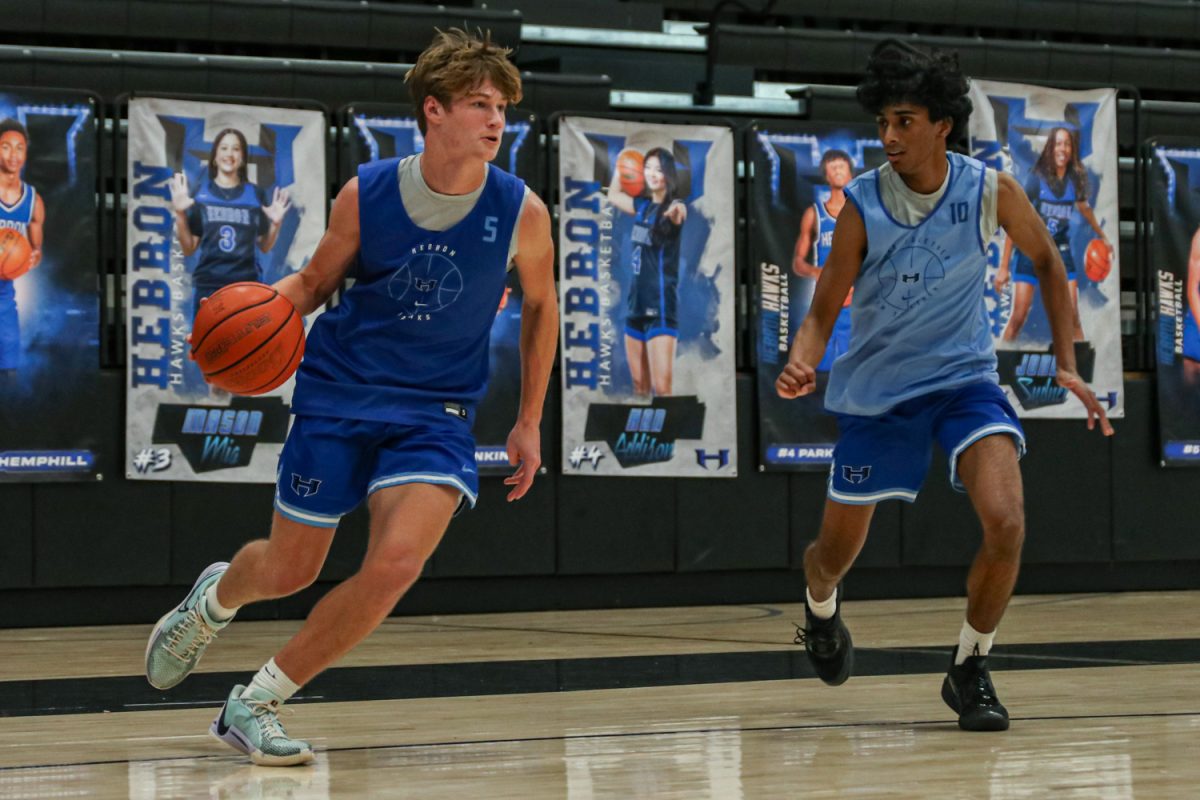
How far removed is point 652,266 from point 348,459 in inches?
166

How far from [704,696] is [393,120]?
3635mm

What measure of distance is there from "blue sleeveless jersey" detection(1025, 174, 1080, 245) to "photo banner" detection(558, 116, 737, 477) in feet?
5.24

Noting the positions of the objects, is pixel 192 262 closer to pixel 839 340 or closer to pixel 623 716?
pixel 839 340

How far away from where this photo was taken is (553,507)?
7770 mm

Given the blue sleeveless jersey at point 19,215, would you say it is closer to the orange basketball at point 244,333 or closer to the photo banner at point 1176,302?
the orange basketball at point 244,333

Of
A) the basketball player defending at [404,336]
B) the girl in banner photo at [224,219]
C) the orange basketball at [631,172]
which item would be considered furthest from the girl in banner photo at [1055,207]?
the basketball player defending at [404,336]

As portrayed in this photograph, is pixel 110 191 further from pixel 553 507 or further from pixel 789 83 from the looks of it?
pixel 789 83

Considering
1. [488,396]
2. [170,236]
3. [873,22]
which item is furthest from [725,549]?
[873,22]

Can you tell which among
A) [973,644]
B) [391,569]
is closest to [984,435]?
[973,644]

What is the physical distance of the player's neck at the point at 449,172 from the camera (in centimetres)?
380

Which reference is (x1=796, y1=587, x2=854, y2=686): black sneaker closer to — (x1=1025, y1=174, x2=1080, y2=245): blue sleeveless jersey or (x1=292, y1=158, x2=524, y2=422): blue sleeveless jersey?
(x1=292, y1=158, x2=524, y2=422): blue sleeveless jersey

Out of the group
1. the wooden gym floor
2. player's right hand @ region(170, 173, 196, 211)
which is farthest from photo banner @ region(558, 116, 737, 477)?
player's right hand @ region(170, 173, 196, 211)

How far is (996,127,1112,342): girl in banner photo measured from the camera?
332 inches

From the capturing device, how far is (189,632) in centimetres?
405
